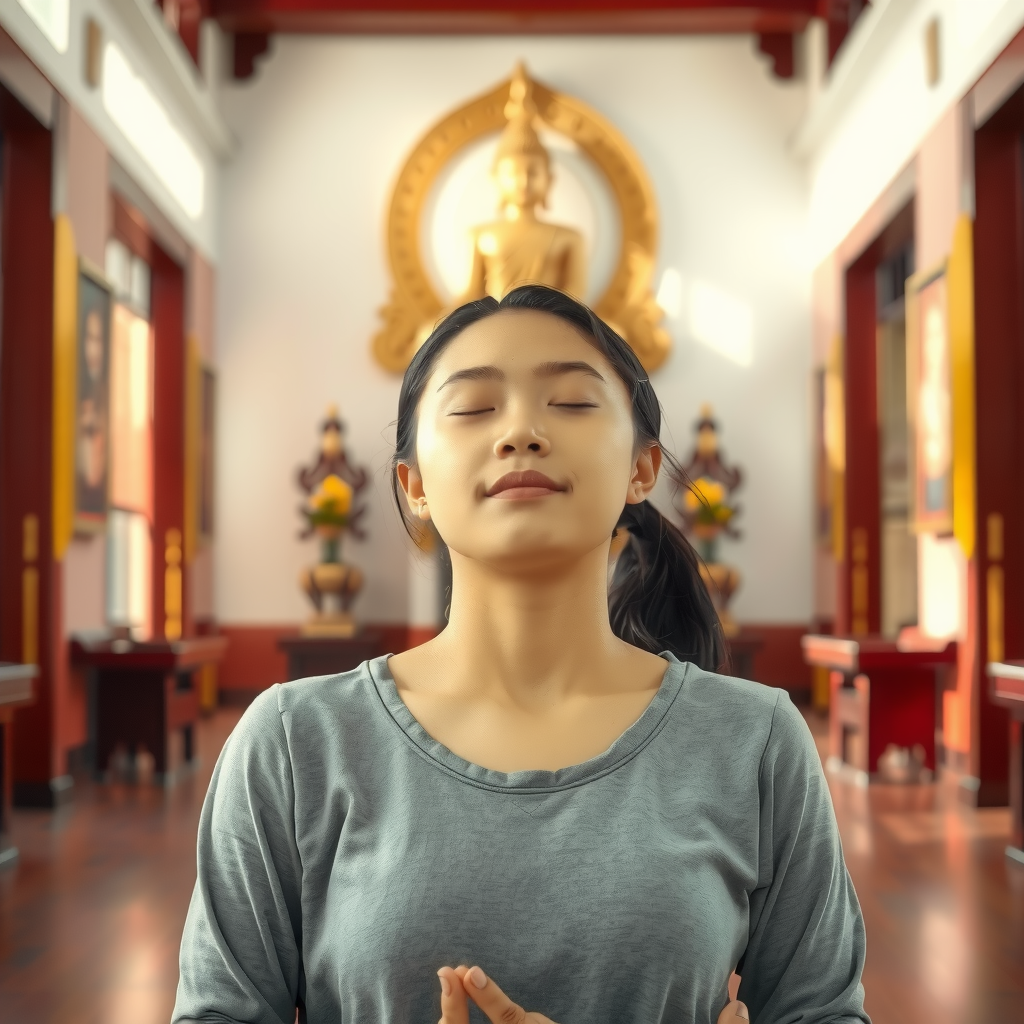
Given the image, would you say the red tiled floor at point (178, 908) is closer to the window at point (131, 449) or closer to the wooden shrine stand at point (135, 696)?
the wooden shrine stand at point (135, 696)

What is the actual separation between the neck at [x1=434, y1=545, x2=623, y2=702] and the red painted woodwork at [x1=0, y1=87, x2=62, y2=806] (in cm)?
412

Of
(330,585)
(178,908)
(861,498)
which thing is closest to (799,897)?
(178,908)

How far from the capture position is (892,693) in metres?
5.11

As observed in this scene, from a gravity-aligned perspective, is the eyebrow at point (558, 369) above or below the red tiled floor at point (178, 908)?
above

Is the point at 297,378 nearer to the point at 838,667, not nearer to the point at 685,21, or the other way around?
the point at 685,21

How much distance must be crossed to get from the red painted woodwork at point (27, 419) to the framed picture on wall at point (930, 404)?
3.65 m

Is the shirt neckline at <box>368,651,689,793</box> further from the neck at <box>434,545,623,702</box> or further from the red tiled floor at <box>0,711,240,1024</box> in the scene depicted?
the red tiled floor at <box>0,711,240,1024</box>

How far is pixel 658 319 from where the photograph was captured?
7832 mm

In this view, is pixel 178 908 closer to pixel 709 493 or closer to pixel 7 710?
pixel 7 710

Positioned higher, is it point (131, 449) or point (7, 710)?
point (131, 449)

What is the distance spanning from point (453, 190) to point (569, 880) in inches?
298

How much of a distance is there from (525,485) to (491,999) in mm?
390

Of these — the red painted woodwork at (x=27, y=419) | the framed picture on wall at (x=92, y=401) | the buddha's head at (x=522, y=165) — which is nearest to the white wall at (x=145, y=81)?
the red painted woodwork at (x=27, y=419)

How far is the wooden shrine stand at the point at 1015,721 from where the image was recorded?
11.7 ft
